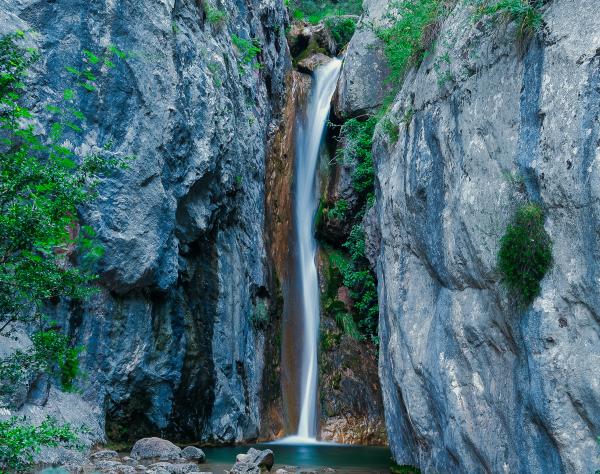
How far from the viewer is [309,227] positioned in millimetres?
19234

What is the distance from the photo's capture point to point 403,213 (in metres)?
10.8

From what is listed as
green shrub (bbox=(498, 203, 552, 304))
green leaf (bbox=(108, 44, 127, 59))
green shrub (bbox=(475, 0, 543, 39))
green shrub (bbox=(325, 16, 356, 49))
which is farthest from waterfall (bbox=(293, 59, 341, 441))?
green shrub (bbox=(475, 0, 543, 39))

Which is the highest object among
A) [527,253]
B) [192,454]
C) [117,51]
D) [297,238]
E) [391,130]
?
[117,51]

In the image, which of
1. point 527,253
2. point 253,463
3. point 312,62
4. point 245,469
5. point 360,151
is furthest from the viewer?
point 312,62

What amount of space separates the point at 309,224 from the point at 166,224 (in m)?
6.66

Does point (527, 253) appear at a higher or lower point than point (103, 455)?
higher

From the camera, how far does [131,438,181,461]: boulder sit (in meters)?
11.6

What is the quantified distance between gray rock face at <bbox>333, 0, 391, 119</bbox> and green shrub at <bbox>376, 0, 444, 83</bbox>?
19.4 ft

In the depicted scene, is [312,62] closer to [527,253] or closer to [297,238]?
[297,238]

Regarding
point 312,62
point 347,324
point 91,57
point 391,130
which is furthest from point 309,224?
point 91,57

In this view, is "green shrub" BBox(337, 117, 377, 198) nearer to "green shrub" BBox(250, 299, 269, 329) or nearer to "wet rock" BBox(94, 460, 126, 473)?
"green shrub" BBox(250, 299, 269, 329)

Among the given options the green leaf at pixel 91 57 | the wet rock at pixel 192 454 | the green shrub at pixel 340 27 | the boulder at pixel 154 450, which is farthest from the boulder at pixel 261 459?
the green shrub at pixel 340 27

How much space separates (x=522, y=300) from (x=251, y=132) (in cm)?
1209

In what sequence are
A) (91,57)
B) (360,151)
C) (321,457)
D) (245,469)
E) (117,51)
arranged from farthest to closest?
(360,151)
(117,51)
(321,457)
(91,57)
(245,469)
